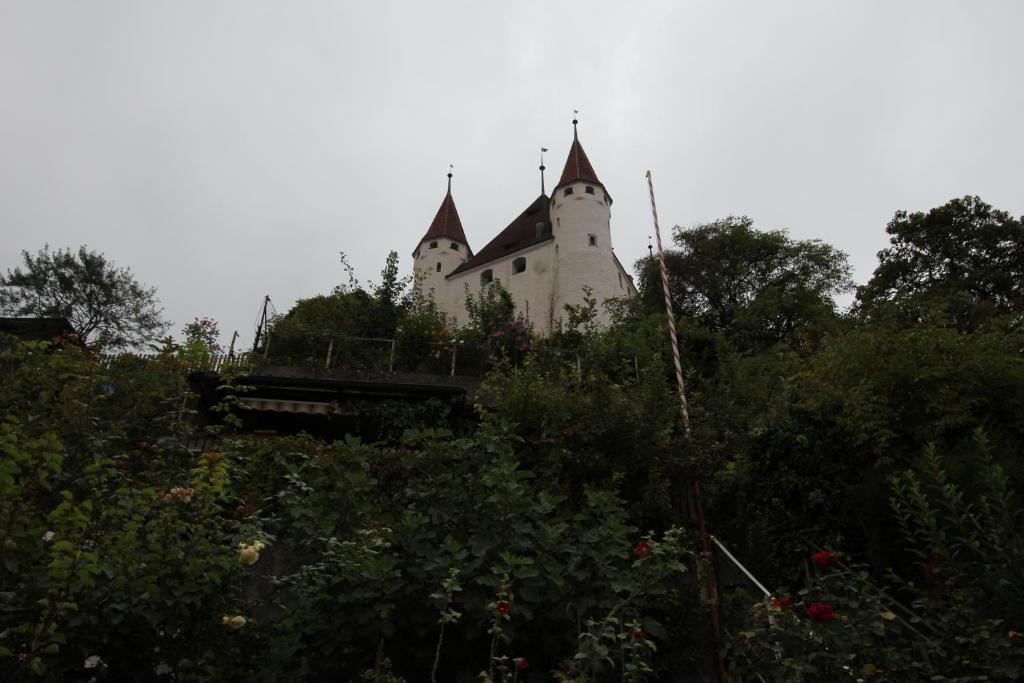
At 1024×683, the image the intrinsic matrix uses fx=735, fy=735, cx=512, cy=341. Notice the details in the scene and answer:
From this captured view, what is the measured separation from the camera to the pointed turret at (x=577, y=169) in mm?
36281

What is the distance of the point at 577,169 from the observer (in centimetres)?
3672

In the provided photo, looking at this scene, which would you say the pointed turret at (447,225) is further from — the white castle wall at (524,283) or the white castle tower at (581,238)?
the white castle tower at (581,238)

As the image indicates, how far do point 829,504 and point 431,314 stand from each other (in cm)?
972

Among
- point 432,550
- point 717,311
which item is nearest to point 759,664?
point 432,550

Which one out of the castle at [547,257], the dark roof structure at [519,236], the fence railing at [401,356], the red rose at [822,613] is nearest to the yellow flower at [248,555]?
the red rose at [822,613]

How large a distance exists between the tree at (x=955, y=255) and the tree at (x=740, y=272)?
11.9 ft

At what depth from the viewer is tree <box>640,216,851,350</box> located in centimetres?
2855

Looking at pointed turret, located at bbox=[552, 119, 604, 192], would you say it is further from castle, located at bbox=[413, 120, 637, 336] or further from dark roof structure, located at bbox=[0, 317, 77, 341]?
dark roof structure, located at bbox=[0, 317, 77, 341]

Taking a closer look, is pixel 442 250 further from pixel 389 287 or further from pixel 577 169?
Result: pixel 389 287

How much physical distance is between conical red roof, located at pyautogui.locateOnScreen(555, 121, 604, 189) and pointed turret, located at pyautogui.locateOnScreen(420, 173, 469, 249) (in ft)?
24.8

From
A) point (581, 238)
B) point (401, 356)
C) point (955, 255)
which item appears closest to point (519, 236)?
point (581, 238)

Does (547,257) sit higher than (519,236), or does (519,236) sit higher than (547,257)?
(519,236)

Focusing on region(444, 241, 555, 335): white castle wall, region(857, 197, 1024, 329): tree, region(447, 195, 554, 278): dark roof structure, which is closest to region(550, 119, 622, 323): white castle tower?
region(444, 241, 555, 335): white castle wall

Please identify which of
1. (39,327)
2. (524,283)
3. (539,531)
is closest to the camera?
(539,531)
